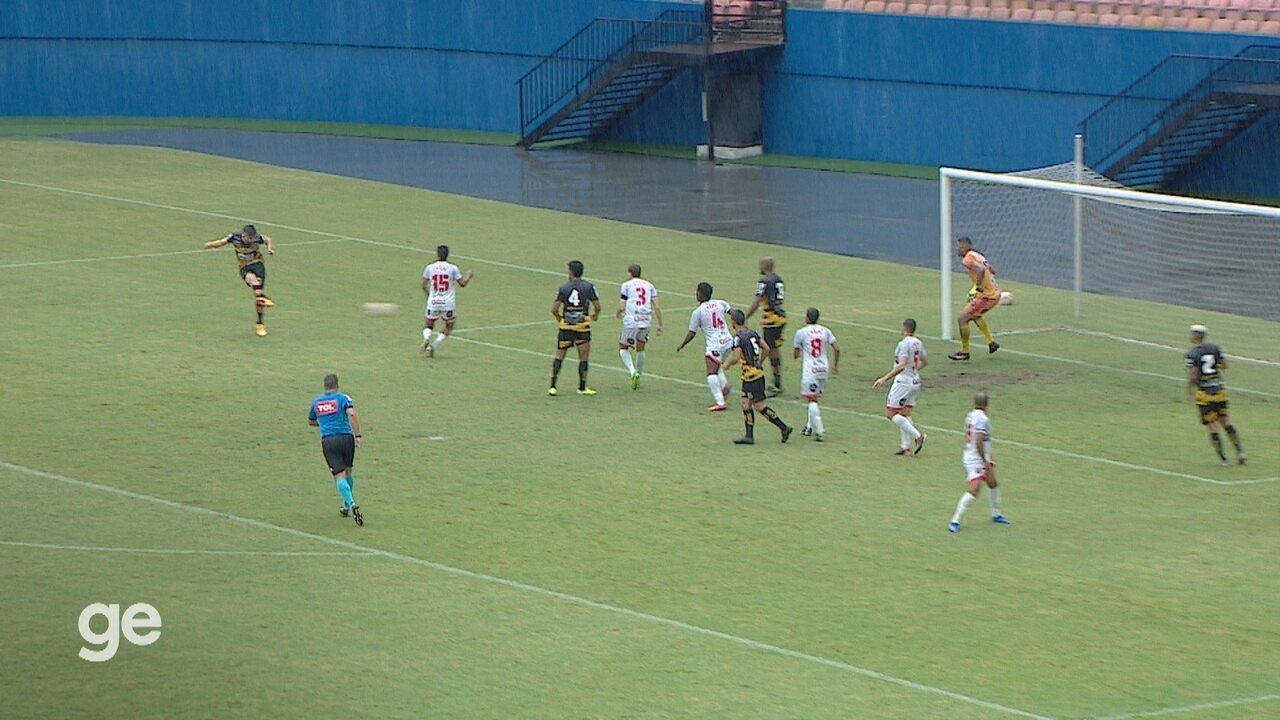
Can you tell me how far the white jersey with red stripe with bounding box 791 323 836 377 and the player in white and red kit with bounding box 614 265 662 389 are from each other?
2820mm

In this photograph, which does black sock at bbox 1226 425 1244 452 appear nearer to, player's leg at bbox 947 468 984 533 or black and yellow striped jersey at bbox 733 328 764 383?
player's leg at bbox 947 468 984 533

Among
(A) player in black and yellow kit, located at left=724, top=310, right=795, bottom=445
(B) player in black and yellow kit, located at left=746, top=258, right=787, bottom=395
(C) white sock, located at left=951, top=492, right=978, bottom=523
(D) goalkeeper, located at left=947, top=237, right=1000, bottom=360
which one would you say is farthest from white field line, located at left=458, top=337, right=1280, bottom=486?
(D) goalkeeper, located at left=947, top=237, right=1000, bottom=360

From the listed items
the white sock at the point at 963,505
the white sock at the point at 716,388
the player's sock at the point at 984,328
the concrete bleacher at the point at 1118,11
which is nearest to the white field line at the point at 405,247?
the player's sock at the point at 984,328

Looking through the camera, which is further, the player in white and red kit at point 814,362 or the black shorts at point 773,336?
the black shorts at point 773,336

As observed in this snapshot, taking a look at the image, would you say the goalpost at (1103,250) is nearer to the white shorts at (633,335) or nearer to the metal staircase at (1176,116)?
the metal staircase at (1176,116)

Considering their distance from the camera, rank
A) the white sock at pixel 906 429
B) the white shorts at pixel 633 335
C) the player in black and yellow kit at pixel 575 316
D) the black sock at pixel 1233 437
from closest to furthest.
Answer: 1. the black sock at pixel 1233 437
2. the white sock at pixel 906 429
3. the player in black and yellow kit at pixel 575 316
4. the white shorts at pixel 633 335

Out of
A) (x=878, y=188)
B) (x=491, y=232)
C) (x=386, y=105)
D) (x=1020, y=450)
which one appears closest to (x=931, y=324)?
(x=1020, y=450)

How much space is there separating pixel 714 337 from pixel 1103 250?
45.5 ft

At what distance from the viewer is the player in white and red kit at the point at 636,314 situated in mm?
25891

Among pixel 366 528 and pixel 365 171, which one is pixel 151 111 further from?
pixel 366 528

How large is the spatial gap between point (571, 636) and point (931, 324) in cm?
1595

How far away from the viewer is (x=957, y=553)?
18.8 meters

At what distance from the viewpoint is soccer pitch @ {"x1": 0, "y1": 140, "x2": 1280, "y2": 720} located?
50.1ft

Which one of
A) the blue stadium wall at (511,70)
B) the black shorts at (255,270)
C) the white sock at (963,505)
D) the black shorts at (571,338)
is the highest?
the blue stadium wall at (511,70)
